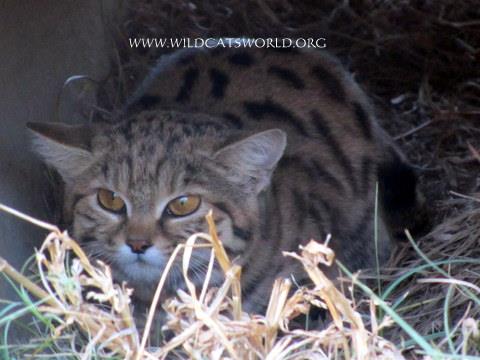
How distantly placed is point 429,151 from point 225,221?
1.88 meters

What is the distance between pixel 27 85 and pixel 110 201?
0.79 metres

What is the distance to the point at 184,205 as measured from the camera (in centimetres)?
361

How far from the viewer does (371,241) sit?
4465 mm

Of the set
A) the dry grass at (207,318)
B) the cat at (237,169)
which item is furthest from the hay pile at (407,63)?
the dry grass at (207,318)

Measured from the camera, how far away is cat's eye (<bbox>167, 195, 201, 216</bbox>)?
3598 millimetres

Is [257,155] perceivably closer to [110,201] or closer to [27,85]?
[110,201]

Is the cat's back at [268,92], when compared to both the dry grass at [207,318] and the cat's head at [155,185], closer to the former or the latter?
the cat's head at [155,185]

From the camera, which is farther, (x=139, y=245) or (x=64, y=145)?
(x=64, y=145)

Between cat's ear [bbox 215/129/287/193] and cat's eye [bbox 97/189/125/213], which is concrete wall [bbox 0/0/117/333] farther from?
cat's ear [bbox 215/129/287/193]

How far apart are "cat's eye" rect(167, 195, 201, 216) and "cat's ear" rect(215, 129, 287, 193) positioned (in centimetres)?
Result: 17

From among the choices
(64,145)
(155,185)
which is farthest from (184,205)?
(64,145)

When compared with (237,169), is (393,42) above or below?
below

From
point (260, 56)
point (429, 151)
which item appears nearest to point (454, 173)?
point (429, 151)

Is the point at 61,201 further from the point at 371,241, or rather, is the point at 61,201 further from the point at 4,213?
the point at 371,241
